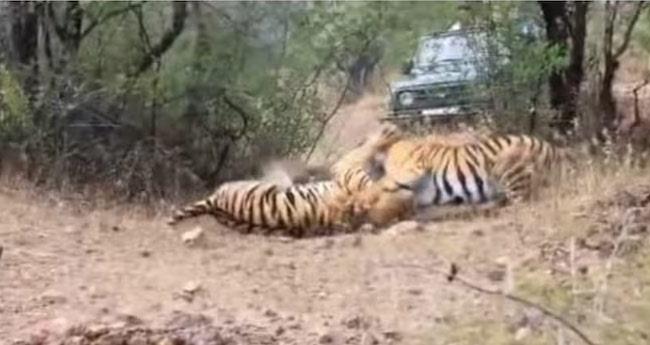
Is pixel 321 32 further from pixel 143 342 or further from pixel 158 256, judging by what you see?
pixel 143 342

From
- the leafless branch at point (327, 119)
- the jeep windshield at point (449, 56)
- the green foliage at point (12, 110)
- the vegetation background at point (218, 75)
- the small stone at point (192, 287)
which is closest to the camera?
the small stone at point (192, 287)

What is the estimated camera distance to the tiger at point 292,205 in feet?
31.1

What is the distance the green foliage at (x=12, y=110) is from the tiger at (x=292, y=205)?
1531 mm

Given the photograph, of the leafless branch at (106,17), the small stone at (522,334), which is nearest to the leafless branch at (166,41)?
the leafless branch at (106,17)

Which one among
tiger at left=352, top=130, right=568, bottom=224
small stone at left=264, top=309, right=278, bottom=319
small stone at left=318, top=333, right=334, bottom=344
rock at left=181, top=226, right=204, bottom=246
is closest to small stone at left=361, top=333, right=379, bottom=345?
small stone at left=318, top=333, right=334, bottom=344

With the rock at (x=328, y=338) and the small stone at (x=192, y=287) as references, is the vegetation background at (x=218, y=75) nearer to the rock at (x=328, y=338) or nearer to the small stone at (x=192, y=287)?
the small stone at (x=192, y=287)

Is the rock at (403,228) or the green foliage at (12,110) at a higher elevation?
the green foliage at (12,110)

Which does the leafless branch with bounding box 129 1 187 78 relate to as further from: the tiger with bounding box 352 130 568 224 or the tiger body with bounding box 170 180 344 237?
the tiger with bounding box 352 130 568 224

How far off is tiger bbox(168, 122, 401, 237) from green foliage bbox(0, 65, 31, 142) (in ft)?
5.02

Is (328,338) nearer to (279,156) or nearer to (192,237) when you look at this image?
(192,237)

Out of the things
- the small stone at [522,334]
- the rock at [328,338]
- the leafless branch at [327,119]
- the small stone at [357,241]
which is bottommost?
the small stone at [357,241]

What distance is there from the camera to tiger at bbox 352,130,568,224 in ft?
31.3

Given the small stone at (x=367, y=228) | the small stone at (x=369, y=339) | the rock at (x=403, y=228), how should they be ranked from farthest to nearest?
the small stone at (x=367, y=228)
the rock at (x=403, y=228)
the small stone at (x=369, y=339)

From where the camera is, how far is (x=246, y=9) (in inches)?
475
